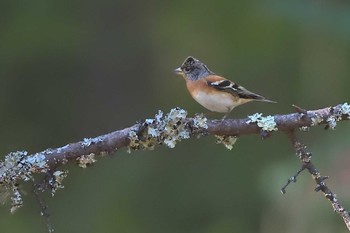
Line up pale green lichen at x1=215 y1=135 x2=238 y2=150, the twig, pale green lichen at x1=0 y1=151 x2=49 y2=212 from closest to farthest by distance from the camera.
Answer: the twig, pale green lichen at x1=0 y1=151 x2=49 y2=212, pale green lichen at x1=215 y1=135 x2=238 y2=150

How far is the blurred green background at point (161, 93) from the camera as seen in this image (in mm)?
9492

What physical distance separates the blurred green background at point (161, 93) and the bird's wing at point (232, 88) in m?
4.27

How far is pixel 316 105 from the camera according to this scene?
948 centimetres

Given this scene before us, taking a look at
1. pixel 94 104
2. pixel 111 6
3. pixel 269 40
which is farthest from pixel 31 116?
pixel 269 40

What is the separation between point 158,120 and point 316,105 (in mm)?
5670

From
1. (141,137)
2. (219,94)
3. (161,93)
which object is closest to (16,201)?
(141,137)

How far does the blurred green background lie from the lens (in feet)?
31.1

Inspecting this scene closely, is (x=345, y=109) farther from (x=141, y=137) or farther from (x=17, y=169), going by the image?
(x=17, y=169)

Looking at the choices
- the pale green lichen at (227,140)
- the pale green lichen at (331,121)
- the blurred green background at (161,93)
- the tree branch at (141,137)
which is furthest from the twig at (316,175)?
the blurred green background at (161,93)

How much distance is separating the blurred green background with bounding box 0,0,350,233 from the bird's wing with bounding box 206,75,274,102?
4271 mm

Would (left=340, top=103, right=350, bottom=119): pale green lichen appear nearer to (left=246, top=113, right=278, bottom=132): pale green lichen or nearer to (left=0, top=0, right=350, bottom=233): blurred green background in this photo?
(left=246, top=113, right=278, bottom=132): pale green lichen

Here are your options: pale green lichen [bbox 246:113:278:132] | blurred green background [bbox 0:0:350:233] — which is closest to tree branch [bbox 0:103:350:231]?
pale green lichen [bbox 246:113:278:132]

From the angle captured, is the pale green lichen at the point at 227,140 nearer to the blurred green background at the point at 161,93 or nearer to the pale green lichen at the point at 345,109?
the pale green lichen at the point at 345,109

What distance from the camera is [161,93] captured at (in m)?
10.4
